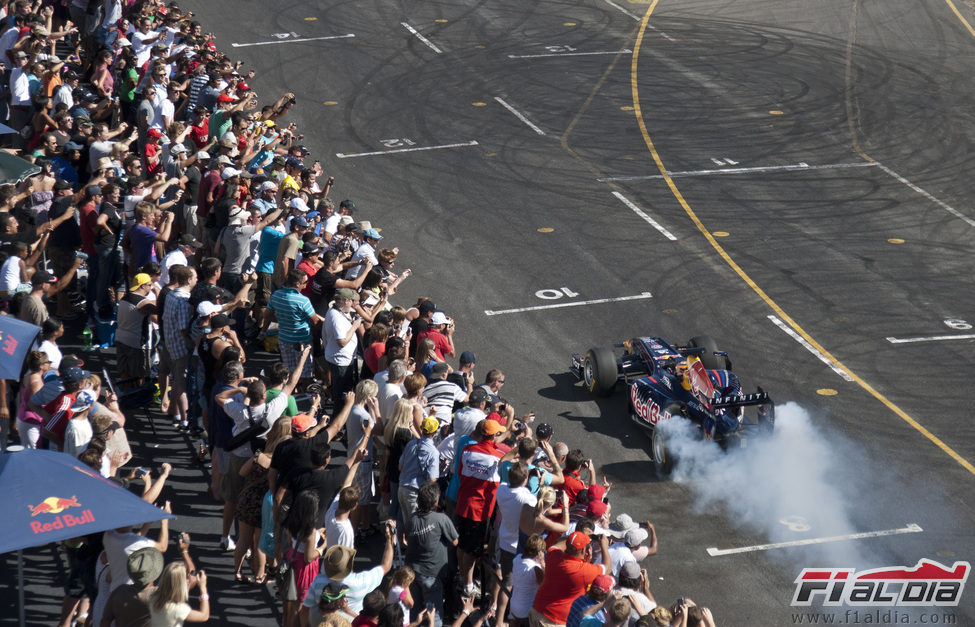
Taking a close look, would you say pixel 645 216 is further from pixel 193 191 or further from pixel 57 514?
pixel 57 514

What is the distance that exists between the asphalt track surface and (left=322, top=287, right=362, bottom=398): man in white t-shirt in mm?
1908

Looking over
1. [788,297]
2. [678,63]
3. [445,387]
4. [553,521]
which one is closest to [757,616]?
[553,521]

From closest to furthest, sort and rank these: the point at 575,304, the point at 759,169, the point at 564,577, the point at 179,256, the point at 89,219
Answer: the point at 564,577 → the point at 179,256 → the point at 89,219 → the point at 575,304 → the point at 759,169

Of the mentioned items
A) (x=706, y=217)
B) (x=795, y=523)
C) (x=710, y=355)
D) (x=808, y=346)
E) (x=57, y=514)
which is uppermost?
(x=57, y=514)

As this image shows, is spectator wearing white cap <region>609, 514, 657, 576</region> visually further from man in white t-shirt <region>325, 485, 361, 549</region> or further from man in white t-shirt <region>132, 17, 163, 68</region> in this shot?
man in white t-shirt <region>132, 17, 163, 68</region>

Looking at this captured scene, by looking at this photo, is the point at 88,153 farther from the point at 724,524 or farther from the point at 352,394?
the point at 724,524

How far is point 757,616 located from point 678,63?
2134cm

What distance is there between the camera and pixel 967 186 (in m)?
23.1

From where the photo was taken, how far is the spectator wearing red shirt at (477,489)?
10500mm

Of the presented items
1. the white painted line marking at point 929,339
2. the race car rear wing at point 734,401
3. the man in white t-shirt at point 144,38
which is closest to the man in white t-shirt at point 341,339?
the race car rear wing at point 734,401

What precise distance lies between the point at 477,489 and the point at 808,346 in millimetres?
8072

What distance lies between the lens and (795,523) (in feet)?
41.6

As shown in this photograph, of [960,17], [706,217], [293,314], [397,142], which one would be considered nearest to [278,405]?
[293,314]

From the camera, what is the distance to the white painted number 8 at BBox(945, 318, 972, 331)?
57.6 ft
